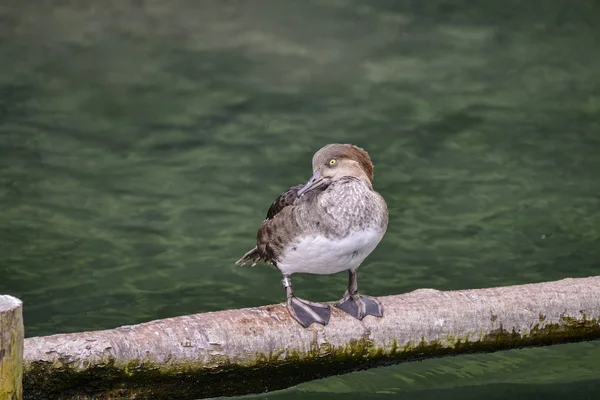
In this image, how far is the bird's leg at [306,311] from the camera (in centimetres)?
283

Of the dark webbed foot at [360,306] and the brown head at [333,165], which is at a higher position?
the brown head at [333,165]

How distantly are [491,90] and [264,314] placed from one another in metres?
2.04

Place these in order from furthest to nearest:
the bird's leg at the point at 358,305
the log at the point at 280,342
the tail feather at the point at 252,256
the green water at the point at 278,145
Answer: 1. the green water at the point at 278,145
2. the tail feather at the point at 252,256
3. the bird's leg at the point at 358,305
4. the log at the point at 280,342

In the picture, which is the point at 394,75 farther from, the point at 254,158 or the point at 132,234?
the point at 132,234

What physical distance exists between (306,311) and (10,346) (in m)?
1.05

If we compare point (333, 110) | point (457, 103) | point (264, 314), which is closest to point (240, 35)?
point (333, 110)

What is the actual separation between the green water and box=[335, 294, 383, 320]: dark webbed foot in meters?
1.16

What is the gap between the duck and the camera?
2695 mm

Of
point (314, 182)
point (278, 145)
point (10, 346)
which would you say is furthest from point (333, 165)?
point (278, 145)

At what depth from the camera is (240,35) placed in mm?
4145

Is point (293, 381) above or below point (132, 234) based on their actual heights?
below

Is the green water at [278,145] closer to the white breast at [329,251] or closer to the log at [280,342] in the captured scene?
the log at [280,342]

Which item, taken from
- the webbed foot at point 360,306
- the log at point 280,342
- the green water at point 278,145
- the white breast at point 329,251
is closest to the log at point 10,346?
the log at point 280,342

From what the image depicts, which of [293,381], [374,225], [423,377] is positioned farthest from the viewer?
[423,377]
